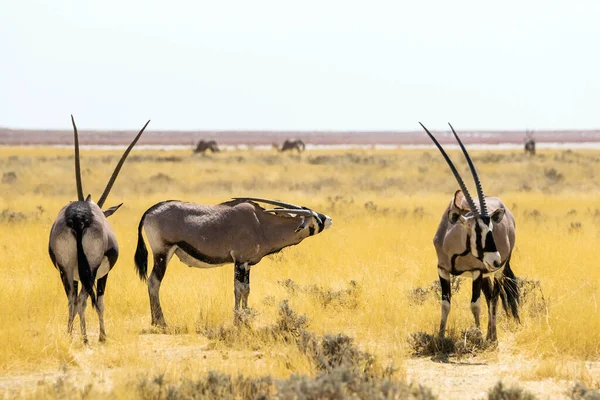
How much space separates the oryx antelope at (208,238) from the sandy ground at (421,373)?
110 centimetres

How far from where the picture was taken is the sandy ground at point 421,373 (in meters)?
7.07

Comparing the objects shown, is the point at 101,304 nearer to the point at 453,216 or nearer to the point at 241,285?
the point at 241,285

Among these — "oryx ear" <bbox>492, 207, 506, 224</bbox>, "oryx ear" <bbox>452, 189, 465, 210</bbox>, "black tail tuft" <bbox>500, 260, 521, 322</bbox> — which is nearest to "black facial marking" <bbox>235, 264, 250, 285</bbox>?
"oryx ear" <bbox>452, 189, 465, 210</bbox>

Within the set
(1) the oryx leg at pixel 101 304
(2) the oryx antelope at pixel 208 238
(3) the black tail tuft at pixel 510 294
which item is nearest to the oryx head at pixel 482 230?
(3) the black tail tuft at pixel 510 294

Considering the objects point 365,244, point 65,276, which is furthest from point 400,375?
point 365,244

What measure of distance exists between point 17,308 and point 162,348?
2222mm

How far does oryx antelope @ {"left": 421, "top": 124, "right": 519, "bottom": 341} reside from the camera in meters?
8.28

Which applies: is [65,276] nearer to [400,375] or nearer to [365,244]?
[400,375]

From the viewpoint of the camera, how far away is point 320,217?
34.8 feet

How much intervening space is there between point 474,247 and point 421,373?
54.3 inches

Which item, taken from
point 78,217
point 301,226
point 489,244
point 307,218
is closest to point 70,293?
point 78,217

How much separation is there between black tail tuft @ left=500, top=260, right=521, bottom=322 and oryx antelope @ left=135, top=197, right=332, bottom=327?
2.44 meters

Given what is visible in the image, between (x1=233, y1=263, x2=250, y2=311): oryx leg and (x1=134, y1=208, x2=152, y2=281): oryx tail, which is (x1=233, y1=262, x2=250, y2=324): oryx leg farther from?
(x1=134, y1=208, x2=152, y2=281): oryx tail

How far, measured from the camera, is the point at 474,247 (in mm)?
8344
